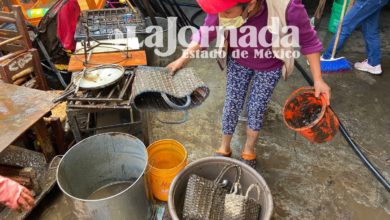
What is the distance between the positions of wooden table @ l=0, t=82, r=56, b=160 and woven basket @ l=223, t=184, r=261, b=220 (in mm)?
1409

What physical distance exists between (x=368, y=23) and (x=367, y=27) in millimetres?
49

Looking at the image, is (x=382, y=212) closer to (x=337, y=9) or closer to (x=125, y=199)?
(x=125, y=199)

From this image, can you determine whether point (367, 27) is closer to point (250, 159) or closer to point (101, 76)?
point (250, 159)

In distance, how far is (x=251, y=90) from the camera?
2352 millimetres

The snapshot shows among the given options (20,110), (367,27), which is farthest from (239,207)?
(367,27)

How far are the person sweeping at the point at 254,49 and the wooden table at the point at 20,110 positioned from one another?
3.21 ft

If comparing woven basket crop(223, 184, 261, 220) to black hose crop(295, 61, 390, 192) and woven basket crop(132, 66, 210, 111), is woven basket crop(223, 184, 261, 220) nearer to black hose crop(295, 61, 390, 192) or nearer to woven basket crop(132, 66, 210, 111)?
woven basket crop(132, 66, 210, 111)

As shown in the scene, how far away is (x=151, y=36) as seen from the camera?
366cm

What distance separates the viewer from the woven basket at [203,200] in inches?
74.8

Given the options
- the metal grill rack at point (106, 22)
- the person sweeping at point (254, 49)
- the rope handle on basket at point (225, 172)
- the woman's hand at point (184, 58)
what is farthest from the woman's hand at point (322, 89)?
the metal grill rack at point (106, 22)

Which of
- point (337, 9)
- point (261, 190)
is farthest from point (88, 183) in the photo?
point (337, 9)

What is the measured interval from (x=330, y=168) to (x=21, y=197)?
2.40 metres

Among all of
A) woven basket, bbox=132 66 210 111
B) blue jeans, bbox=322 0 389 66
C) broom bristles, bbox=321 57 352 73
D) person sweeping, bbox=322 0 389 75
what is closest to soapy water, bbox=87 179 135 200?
woven basket, bbox=132 66 210 111

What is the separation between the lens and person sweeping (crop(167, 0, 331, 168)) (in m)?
1.83
